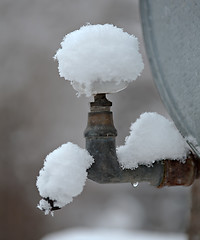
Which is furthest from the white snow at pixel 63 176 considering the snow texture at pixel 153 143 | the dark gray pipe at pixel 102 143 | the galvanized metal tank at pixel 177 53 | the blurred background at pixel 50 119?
the blurred background at pixel 50 119

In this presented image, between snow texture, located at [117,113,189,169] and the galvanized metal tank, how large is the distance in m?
0.13

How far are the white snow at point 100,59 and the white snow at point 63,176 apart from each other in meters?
0.17

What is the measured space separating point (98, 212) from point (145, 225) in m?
1.16

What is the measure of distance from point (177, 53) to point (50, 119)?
10.6 meters

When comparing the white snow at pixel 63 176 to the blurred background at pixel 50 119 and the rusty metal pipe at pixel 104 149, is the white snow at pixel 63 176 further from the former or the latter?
the blurred background at pixel 50 119

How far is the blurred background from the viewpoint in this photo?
10.8m

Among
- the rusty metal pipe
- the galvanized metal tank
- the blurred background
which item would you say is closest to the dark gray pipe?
the rusty metal pipe

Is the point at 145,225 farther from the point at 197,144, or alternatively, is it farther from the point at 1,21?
the point at 197,144

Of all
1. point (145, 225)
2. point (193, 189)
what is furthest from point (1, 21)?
point (193, 189)

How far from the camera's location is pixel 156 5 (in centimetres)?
120

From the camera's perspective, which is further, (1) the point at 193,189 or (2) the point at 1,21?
(2) the point at 1,21

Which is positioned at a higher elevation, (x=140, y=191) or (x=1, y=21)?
(x=1, y=21)

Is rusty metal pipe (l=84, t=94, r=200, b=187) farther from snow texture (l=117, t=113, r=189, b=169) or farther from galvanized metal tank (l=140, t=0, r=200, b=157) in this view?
galvanized metal tank (l=140, t=0, r=200, b=157)

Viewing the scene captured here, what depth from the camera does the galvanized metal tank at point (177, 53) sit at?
1.20 meters
